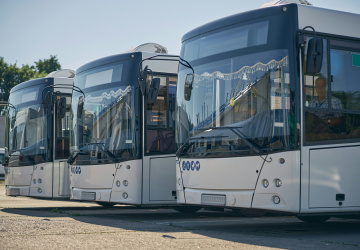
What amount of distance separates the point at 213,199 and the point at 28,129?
759cm

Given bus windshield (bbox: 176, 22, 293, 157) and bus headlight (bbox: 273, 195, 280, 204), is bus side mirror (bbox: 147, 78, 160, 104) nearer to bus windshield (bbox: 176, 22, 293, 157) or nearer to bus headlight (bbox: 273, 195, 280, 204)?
bus windshield (bbox: 176, 22, 293, 157)

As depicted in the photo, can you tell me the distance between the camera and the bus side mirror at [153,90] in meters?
12.6

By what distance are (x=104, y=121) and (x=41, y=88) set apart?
151 inches

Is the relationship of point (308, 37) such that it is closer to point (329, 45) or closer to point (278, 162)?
point (329, 45)

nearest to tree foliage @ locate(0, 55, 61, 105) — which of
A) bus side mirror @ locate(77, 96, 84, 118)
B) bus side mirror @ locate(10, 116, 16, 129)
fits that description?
bus side mirror @ locate(10, 116, 16, 129)

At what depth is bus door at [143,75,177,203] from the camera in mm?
13344

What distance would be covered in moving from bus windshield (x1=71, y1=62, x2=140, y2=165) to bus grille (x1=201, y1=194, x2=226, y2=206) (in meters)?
2.51

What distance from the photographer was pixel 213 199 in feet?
35.9

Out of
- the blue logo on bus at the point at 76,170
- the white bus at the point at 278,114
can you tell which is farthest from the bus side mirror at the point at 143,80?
the blue logo on bus at the point at 76,170

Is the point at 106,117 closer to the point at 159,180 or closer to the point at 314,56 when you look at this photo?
the point at 159,180

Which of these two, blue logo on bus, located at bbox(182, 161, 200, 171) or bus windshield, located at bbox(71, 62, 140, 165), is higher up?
bus windshield, located at bbox(71, 62, 140, 165)

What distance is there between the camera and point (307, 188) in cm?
1016

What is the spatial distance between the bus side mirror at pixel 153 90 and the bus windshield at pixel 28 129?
4.79m

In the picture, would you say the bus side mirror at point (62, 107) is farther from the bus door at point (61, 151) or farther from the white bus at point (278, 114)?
the white bus at point (278, 114)
